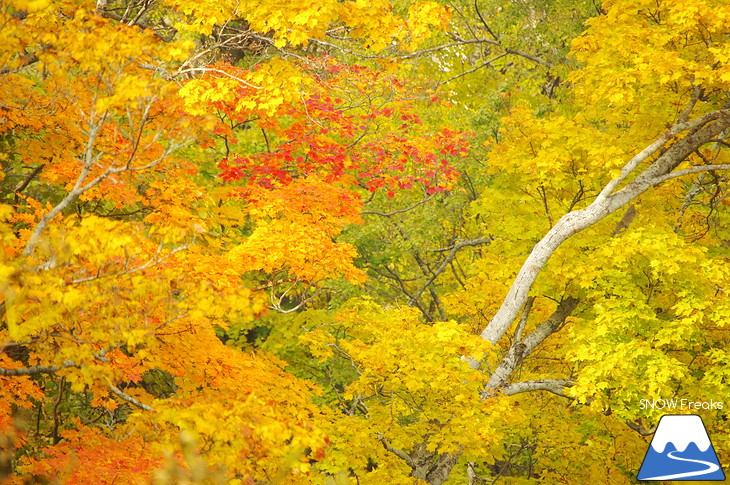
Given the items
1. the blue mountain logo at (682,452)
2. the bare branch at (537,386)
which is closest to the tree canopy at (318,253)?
the bare branch at (537,386)

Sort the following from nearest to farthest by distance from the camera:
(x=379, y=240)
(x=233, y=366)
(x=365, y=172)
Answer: (x=233, y=366), (x=365, y=172), (x=379, y=240)

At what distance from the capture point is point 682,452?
9.41 m

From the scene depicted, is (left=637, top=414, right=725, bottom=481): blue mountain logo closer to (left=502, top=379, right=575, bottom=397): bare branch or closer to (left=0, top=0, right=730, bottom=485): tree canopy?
(left=0, top=0, right=730, bottom=485): tree canopy

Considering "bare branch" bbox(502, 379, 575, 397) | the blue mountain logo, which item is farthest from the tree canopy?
the blue mountain logo

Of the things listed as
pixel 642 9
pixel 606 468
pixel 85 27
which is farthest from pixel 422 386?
pixel 642 9

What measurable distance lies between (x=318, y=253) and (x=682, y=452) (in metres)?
5.41

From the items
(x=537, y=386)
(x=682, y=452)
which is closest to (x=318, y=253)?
(x=537, y=386)

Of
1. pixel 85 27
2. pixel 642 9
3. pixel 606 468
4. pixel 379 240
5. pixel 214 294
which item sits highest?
pixel 642 9

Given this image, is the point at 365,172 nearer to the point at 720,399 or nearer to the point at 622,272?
the point at 622,272

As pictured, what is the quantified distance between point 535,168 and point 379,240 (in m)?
4.60

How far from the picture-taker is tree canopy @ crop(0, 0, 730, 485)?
17.0 feet

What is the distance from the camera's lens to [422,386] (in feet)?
26.7

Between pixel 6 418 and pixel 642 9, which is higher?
pixel 642 9

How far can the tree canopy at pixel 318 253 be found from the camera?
5.19 metres
